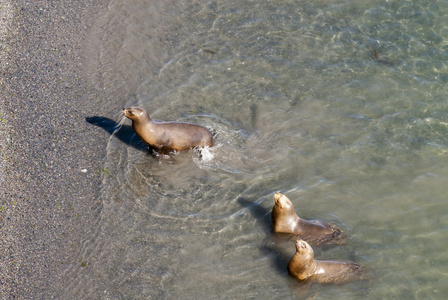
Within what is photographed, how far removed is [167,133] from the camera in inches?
303

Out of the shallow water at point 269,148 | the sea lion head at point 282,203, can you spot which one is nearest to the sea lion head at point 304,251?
the shallow water at point 269,148

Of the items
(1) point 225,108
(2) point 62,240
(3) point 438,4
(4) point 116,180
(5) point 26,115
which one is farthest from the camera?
(3) point 438,4

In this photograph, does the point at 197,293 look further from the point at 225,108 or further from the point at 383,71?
the point at 383,71

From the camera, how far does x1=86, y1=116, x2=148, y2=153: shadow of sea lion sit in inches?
315

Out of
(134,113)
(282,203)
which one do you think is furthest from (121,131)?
(282,203)

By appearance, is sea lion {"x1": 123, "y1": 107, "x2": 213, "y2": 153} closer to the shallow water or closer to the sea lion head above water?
the shallow water

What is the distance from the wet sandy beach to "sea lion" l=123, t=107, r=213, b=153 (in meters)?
0.81

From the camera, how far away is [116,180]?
23.8 feet

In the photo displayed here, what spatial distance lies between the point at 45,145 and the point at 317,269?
15.5 feet

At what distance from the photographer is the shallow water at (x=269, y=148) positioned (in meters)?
6.19

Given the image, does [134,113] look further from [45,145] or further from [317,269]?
[317,269]

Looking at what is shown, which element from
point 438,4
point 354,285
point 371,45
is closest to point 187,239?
point 354,285

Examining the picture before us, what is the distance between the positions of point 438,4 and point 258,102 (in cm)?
550

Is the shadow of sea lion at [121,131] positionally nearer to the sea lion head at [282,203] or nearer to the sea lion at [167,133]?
the sea lion at [167,133]
